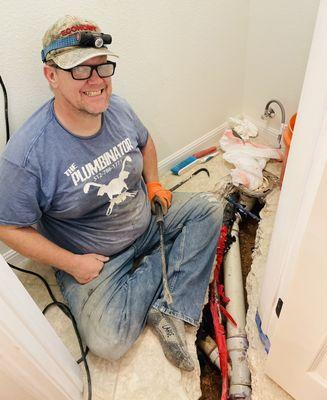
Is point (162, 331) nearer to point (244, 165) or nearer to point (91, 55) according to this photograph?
point (91, 55)

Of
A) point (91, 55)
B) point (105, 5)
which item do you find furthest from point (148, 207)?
point (105, 5)

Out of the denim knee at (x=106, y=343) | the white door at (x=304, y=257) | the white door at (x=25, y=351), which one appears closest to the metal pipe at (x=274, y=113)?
the white door at (x=304, y=257)

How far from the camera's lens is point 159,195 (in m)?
1.39

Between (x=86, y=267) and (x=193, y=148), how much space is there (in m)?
1.11

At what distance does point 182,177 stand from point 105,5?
96cm

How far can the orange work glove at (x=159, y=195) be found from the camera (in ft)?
4.51

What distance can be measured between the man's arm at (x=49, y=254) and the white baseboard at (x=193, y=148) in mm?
797

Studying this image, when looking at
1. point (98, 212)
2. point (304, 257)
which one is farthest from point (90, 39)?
point (304, 257)

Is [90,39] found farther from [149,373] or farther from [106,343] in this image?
[149,373]

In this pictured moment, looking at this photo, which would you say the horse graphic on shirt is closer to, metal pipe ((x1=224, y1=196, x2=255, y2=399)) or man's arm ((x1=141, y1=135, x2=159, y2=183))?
man's arm ((x1=141, y1=135, x2=159, y2=183))

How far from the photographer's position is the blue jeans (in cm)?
107

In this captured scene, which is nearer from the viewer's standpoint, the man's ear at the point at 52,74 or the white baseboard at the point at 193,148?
the man's ear at the point at 52,74

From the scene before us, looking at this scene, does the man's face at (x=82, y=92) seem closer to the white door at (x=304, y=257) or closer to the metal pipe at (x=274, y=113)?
the white door at (x=304, y=257)

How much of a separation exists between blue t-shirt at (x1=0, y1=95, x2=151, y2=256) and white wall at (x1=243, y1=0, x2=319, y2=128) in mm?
989
